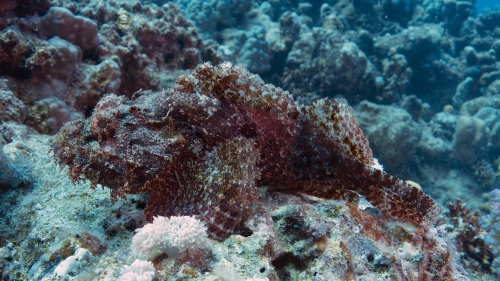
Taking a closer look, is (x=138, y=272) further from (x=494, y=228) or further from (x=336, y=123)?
(x=494, y=228)

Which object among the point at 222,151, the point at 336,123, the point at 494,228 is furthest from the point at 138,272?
the point at 494,228

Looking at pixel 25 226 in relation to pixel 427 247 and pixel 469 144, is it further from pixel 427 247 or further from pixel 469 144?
pixel 469 144

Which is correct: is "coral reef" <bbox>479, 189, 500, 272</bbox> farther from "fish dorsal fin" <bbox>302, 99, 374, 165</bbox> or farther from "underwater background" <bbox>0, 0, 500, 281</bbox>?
"fish dorsal fin" <bbox>302, 99, 374, 165</bbox>

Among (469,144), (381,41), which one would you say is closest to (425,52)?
(381,41)

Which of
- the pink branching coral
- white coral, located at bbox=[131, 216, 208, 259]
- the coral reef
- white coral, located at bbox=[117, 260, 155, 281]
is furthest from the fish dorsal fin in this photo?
the coral reef

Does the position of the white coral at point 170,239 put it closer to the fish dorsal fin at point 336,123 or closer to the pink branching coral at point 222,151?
the pink branching coral at point 222,151

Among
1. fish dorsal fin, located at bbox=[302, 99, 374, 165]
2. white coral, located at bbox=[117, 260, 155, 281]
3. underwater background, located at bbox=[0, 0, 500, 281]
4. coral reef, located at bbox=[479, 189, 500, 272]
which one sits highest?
fish dorsal fin, located at bbox=[302, 99, 374, 165]
